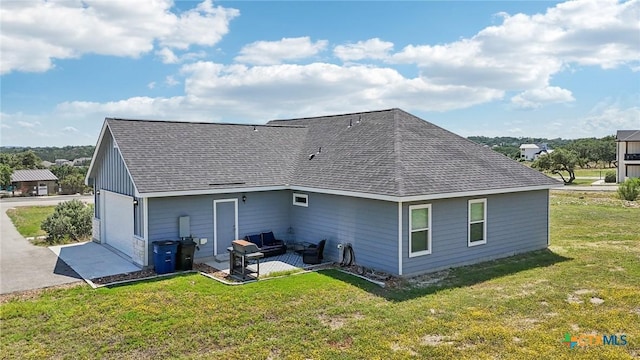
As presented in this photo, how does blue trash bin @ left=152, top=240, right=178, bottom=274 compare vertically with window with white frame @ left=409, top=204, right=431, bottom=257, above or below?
below

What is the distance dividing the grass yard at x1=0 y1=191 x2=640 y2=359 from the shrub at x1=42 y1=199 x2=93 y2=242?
8.70 metres

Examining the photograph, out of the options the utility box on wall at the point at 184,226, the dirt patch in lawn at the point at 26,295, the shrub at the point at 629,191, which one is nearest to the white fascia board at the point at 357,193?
the utility box on wall at the point at 184,226

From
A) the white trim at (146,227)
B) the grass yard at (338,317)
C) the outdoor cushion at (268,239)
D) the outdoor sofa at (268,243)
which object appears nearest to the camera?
the grass yard at (338,317)

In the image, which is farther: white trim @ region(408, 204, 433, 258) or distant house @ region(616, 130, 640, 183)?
distant house @ region(616, 130, 640, 183)

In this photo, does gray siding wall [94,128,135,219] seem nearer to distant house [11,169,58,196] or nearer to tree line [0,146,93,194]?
tree line [0,146,93,194]

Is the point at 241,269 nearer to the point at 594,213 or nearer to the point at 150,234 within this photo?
the point at 150,234

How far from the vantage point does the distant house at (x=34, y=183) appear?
50750 mm

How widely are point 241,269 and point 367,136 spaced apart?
648cm

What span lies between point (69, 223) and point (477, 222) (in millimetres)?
16114

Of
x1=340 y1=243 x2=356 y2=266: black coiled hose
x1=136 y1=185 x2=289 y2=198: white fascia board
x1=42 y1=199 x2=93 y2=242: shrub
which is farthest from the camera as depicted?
x1=42 y1=199 x2=93 y2=242: shrub

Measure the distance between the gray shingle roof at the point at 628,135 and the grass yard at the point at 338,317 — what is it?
151 feet

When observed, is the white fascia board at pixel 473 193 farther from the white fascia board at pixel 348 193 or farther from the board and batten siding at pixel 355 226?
the board and batten siding at pixel 355 226

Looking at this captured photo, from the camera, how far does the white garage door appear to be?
14.1 m

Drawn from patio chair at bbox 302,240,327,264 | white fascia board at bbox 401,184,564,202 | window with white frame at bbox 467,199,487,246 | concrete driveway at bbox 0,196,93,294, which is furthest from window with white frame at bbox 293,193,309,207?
concrete driveway at bbox 0,196,93,294
